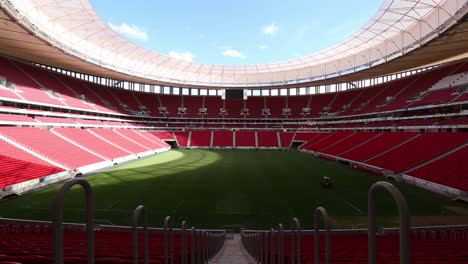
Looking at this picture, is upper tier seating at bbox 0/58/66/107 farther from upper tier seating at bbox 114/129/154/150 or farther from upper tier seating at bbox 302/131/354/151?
upper tier seating at bbox 302/131/354/151

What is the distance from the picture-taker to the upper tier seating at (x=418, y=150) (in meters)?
24.9

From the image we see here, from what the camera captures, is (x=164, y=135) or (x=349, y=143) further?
(x=164, y=135)

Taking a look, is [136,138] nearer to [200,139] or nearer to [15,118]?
[200,139]

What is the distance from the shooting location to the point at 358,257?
232 inches

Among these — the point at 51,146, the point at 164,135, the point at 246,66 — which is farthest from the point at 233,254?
the point at 164,135

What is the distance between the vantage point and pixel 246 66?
186 ft

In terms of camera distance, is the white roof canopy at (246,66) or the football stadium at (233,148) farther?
the white roof canopy at (246,66)

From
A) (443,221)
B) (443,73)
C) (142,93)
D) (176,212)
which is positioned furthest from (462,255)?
(142,93)

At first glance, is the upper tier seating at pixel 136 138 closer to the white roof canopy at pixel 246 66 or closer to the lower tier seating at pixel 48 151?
the lower tier seating at pixel 48 151

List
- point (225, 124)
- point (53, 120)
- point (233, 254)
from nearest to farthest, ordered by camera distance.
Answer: point (233, 254)
point (53, 120)
point (225, 124)

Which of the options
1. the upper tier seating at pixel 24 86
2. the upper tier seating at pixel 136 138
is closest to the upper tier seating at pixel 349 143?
the upper tier seating at pixel 136 138

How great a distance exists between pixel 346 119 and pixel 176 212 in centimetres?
4501

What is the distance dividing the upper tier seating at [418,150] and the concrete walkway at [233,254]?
59.2 ft

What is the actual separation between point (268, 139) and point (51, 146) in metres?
39.6
